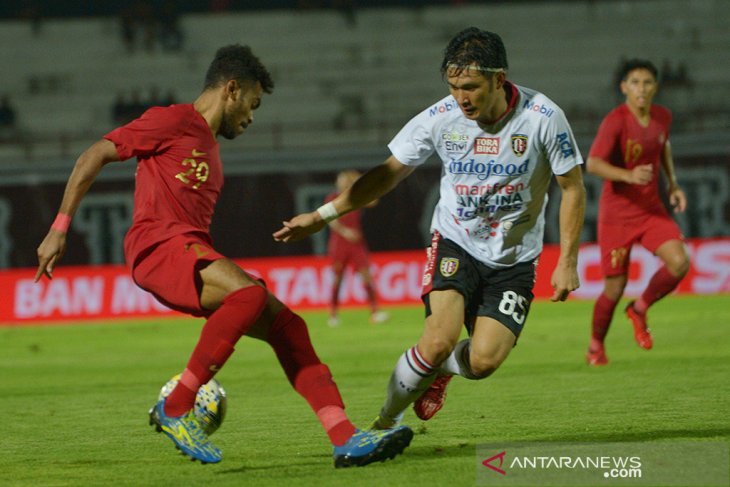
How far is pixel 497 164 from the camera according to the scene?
6.27 m

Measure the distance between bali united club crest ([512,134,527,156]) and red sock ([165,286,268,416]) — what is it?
1495 mm

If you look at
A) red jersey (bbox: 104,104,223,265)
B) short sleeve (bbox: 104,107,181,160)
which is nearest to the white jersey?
red jersey (bbox: 104,104,223,265)

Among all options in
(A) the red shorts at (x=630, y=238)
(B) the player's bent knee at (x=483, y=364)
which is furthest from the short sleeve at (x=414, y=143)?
(A) the red shorts at (x=630, y=238)

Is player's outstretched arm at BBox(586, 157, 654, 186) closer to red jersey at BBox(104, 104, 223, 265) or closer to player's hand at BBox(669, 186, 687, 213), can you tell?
player's hand at BBox(669, 186, 687, 213)

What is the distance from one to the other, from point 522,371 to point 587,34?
748 inches

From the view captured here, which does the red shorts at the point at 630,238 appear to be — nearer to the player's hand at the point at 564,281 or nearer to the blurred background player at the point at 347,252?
the player's hand at the point at 564,281

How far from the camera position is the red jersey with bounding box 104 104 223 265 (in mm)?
6016

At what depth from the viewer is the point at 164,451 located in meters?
6.60

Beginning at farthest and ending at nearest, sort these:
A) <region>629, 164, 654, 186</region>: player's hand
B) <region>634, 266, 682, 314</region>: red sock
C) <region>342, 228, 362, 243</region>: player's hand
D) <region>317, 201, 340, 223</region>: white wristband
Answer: <region>342, 228, 362, 243</region>: player's hand
<region>634, 266, 682, 314</region>: red sock
<region>629, 164, 654, 186</region>: player's hand
<region>317, 201, 340, 223</region>: white wristband

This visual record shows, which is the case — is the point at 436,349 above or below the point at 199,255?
below

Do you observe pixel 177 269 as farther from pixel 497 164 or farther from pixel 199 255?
pixel 497 164

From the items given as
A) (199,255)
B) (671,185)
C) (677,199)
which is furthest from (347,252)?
(199,255)

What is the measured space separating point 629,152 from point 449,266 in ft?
13.6

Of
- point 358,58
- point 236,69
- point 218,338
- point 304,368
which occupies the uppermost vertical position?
point 236,69
